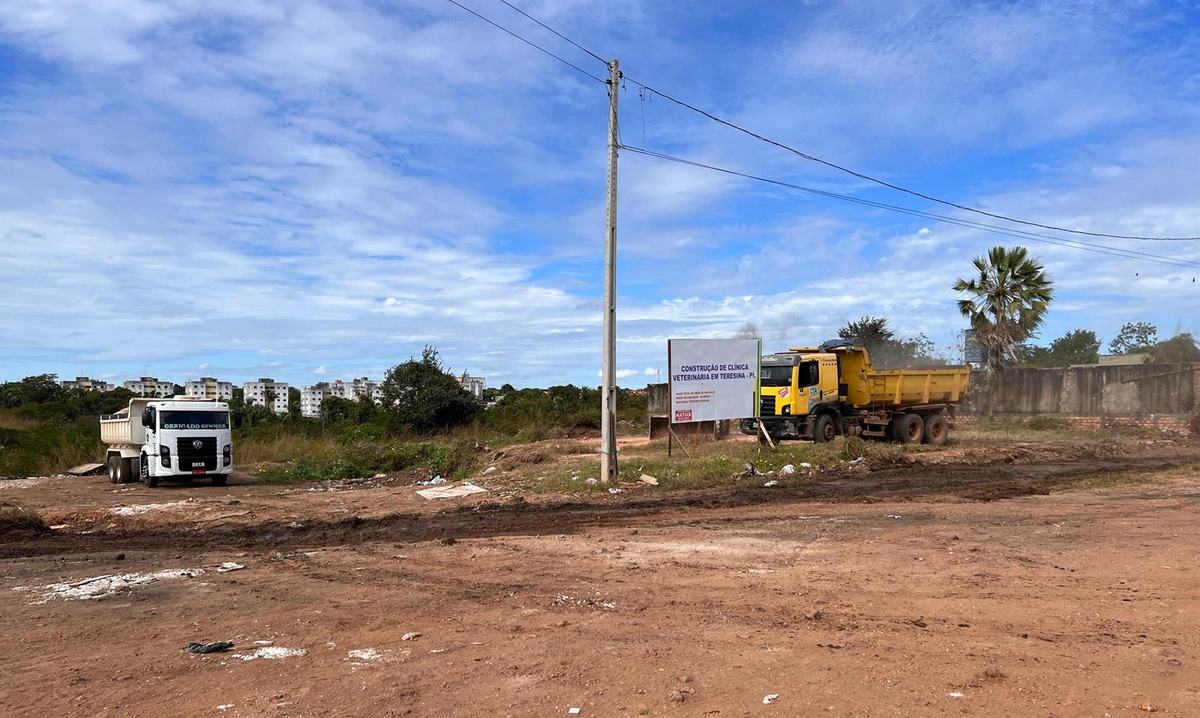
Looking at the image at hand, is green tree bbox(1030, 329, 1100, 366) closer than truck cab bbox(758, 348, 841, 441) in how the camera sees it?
No

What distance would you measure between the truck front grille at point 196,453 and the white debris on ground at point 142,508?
541 cm

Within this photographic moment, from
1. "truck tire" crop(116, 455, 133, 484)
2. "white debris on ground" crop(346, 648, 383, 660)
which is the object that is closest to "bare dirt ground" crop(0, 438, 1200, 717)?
"white debris on ground" crop(346, 648, 383, 660)

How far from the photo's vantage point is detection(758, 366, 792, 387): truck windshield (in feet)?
72.2

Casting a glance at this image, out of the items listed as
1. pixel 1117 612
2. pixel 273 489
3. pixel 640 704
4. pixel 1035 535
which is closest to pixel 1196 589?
pixel 1117 612

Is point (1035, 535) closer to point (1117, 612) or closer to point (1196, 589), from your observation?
point (1196, 589)

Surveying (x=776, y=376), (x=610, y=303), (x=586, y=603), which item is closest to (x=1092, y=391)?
(x=776, y=376)

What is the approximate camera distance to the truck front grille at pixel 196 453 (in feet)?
72.6

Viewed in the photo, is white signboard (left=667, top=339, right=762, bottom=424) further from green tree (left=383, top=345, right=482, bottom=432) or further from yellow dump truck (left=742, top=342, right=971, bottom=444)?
green tree (left=383, top=345, right=482, bottom=432)

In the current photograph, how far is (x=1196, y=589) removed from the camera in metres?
7.03

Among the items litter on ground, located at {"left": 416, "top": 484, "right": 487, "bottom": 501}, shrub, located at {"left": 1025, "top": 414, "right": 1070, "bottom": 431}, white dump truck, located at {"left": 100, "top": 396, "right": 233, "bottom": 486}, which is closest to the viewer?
litter on ground, located at {"left": 416, "top": 484, "right": 487, "bottom": 501}

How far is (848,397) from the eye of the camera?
2333cm

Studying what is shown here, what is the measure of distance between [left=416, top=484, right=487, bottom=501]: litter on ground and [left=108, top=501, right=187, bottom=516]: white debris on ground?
15.8 feet

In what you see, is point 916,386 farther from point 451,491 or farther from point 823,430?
point 451,491

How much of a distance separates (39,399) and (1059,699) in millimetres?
65410
